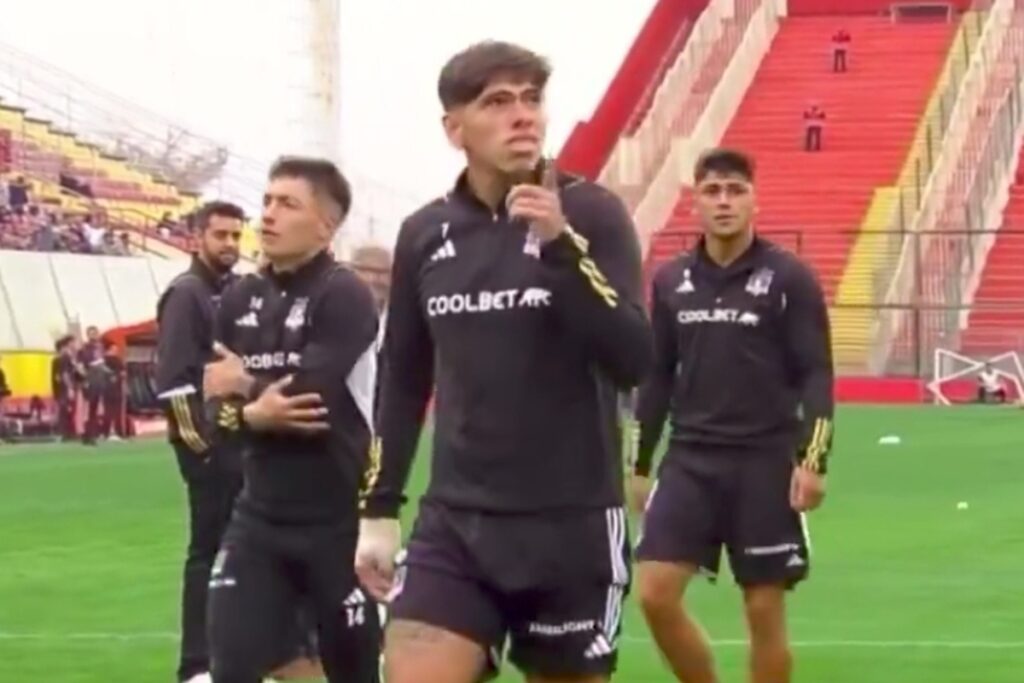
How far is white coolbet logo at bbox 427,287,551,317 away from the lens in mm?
6563

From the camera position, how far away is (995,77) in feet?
178

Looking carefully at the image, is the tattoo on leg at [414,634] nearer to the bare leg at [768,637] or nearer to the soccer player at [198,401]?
the bare leg at [768,637]

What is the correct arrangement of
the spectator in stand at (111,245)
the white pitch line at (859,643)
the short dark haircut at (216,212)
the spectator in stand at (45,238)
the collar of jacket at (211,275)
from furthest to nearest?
the spectator in stand at (111,245) < the spectator in stand at (45,238) < the white pitch line at (859,643) < the short dark haircut at (216,212) < the collar of jacket at (211,275)

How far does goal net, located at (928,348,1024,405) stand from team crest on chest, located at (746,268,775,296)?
3439 centimetres

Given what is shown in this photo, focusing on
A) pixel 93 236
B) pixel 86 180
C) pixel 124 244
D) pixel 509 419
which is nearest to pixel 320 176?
pixel 509 419

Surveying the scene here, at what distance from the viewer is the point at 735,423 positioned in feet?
32.7

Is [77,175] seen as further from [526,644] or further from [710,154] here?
[526,644]

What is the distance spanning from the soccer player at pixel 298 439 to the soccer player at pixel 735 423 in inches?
56.8

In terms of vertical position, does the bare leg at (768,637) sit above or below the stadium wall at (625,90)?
below

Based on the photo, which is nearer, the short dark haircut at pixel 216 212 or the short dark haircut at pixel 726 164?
the short dark haircut at pixel 726 164

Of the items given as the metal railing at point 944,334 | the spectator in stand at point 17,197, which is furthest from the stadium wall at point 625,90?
the spectator in stand at point 17,197

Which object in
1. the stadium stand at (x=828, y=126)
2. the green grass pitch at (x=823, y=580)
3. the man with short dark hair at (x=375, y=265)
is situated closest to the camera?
Result: the man with short dark hair at (x=375, y=265)

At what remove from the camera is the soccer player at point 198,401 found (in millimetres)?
10914

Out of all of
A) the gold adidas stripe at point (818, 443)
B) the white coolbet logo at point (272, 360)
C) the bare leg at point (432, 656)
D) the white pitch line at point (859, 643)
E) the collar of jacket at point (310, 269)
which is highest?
the collar of jacket at point (310, 269)
